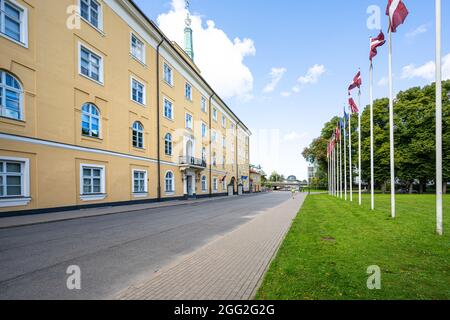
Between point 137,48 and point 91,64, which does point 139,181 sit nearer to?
point 91,64

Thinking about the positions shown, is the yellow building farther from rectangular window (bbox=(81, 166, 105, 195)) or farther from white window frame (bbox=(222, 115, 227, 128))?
white window frame (bbox=(222, 115, 227, 128))

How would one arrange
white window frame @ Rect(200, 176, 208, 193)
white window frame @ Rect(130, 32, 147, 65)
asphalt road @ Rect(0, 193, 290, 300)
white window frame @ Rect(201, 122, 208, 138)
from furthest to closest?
white window frame @ Rect(201, 122, 208, 138)
white window frame @ Rect(200, 176, 208, 193)
white window frame @ Rect(130, 32, 147, 65)
asphalt road @ Rect(0, 193, 290, 300)

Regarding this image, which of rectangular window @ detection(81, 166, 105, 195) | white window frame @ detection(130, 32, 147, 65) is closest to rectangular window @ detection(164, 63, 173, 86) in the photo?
white window frame @ detection(130, 32, 147, 65)

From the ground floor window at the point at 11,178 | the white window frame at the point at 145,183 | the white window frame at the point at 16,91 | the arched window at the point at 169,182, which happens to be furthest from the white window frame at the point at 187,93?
the ground floor window at the point at 11,178

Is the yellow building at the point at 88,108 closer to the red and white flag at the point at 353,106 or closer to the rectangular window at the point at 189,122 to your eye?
the rectangular window at the point at 189,122

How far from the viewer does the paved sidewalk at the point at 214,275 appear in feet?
12.7

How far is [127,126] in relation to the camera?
20250mm

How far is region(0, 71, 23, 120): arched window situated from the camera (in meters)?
12.0

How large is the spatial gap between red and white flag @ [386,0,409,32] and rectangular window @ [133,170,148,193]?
18950 mm

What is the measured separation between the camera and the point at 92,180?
16734 millimetres

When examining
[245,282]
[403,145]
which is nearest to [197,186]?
[245,282]

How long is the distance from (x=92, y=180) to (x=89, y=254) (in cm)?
1192

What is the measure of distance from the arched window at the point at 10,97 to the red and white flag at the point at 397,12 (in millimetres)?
17179
